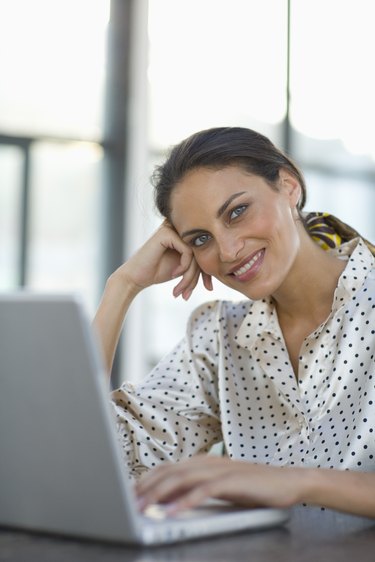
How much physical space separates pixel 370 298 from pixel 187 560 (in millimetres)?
1056

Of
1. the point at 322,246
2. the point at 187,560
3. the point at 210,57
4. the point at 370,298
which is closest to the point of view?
the point at 187,560

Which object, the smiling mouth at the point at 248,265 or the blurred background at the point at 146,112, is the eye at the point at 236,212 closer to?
the smiling mouth at the point at 248,265

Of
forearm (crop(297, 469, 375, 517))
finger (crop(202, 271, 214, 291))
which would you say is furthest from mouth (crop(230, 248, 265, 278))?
forearm (crop(297, 469, 375, 517))

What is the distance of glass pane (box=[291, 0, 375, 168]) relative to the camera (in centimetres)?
600

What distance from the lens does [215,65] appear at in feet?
20.6

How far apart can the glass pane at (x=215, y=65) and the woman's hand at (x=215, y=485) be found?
17.5 feet

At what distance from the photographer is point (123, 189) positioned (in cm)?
639

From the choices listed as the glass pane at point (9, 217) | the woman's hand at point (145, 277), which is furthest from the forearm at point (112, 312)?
the glass pane at point (9, 217)

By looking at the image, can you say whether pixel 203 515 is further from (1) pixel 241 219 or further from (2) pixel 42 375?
(1) pixel 241 219

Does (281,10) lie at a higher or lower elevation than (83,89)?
higher

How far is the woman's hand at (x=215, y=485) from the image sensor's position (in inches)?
41.6

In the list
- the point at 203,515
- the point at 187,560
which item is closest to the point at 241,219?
the point at 203,515

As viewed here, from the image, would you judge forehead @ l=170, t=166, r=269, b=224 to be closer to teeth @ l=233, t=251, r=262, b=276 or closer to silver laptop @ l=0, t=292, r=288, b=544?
teeth @ l=233, t=251, r=262, b=276

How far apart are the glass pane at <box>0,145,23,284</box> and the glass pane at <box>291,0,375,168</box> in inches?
70.8
